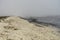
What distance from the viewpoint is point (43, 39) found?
1.36 metres

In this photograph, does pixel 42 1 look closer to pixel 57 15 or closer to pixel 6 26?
pixel 57 15

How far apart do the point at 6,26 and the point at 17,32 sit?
7.6 inches

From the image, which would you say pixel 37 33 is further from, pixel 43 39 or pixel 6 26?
pixel 6 26

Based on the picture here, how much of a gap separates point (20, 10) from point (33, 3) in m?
0.24

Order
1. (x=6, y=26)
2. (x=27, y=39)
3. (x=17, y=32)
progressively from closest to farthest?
(x=27, y=39)
(x=17, y=32)
(x=6, y=26)

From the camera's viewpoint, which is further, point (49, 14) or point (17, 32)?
point (49, 14)

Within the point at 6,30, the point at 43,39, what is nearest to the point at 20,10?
the point at 6,30

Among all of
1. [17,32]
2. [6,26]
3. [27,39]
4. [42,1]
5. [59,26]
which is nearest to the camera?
[27,39]

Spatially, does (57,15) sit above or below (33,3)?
below

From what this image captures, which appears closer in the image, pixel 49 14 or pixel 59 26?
pixel 59 26

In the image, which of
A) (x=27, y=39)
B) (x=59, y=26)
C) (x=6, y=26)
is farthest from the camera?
(x=59, y=26)

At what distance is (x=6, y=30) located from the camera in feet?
4.79

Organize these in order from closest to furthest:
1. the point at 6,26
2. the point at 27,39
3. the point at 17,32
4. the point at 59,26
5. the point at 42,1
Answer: the point at 27,39 < the point at 17,32 < the point at 6,26 < the point at 59,26 < the point at 42,1

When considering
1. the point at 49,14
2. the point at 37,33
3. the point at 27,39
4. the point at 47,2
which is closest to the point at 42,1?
the point at 47,2
